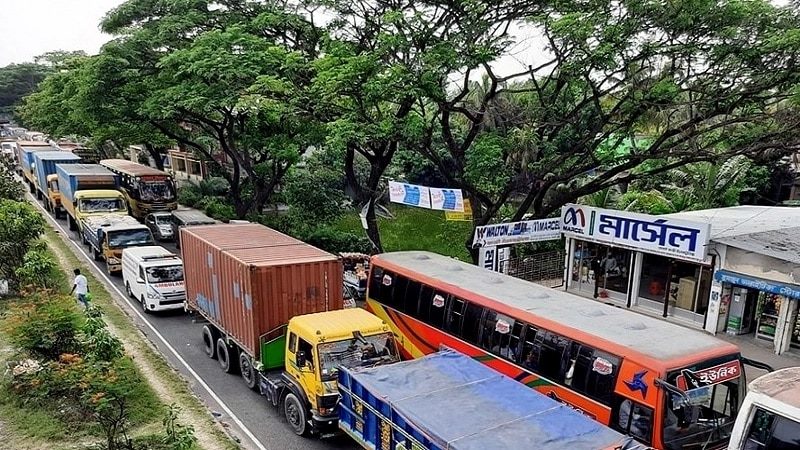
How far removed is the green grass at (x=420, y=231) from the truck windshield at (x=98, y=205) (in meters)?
10.3

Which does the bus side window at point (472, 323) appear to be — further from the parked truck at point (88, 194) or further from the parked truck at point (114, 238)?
the parked truck at point (88, 194)

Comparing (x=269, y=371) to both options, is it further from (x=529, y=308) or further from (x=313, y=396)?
(x=529, y=308)

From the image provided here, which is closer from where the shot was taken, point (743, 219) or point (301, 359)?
point (301, 359)

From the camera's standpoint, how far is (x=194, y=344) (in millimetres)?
15930

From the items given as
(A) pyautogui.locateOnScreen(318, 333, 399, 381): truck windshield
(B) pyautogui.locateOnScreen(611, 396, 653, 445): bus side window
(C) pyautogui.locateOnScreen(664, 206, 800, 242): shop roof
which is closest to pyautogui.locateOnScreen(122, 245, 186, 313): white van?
(A) pyautogui.locateOnScreen(318, 333, 399, 381): truck windshield

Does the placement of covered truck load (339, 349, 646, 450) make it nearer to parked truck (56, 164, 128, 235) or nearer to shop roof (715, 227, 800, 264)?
shop roof (715, 227, 800, 264)

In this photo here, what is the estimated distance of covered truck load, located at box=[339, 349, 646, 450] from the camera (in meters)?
7.61

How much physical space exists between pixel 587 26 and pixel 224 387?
515 inches

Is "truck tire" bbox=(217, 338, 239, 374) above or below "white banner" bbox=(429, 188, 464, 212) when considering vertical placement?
below

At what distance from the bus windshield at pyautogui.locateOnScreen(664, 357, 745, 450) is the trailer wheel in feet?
20.4

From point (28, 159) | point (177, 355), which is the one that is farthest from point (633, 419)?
point (28, 159)

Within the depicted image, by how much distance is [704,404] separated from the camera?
879 cm

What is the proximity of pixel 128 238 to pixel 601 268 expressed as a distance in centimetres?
1763

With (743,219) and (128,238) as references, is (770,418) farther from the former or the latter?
(128,238)
